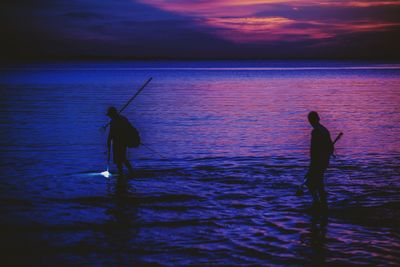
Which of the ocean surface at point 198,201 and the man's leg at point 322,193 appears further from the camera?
the man's leg at point 322,193

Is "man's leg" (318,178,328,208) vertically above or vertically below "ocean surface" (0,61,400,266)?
above

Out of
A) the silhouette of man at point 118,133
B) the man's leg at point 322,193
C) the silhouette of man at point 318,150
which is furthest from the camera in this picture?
the silhouette of man at point 118,133

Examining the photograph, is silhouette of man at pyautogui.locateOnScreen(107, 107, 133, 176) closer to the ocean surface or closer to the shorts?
the shorts

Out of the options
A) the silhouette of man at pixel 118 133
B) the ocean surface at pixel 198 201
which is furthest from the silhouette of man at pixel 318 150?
the silhouette of man at pixel 118 133

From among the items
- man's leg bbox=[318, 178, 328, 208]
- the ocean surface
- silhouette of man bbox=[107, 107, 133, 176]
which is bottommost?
the ocean surface

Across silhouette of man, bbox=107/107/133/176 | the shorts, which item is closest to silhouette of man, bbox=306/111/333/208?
silhouette of man, bbox=107/107/133/176

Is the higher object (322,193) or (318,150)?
(318,150)

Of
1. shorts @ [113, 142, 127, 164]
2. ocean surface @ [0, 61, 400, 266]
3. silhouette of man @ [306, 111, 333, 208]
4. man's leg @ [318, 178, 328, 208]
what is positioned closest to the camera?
ocean surface @ [0, 61, 400, 266]

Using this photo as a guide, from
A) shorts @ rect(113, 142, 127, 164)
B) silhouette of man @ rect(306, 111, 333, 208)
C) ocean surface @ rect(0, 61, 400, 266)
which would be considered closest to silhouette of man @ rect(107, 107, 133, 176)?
shorts @ rect(113, 142, 127, 164)

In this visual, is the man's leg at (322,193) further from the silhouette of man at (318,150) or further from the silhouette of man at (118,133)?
the silhouette of man at (118,133)

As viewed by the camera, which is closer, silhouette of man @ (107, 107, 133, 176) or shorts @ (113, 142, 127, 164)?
silhouette of man @ (107, 107, 133, 176)

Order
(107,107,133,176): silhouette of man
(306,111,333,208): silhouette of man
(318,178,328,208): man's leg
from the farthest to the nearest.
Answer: (107,107,133,176): silhouette of man → (318,178,328,208): man's leg → (306,111,333,208): silhouette of man

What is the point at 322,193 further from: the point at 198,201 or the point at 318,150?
the point at 198,201

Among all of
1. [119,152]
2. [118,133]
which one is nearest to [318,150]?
[118,133]
